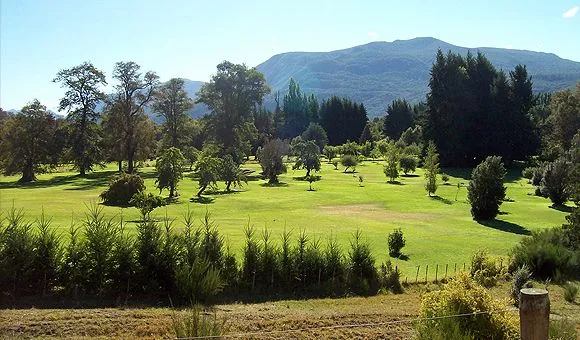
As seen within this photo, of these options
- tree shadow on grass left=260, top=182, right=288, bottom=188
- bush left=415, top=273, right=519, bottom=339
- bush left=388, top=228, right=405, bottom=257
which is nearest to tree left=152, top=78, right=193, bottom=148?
tree shadow on grass left=260, top=182, right=288, bottom=188

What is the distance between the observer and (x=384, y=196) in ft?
146

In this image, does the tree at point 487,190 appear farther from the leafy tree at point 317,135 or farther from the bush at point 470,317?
the leafy tree at point 317,135

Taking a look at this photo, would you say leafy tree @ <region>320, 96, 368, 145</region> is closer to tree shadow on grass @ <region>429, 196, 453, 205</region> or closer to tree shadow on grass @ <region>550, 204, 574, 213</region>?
tree shadow on grass @ <region>429, 196, 453, 205</region>

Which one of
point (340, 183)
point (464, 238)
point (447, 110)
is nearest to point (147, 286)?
point (464, 238)

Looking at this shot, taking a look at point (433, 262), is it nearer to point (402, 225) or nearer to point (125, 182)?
point (402, 225)

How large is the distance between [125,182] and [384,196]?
2153 centimetres

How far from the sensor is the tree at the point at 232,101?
6994 cm

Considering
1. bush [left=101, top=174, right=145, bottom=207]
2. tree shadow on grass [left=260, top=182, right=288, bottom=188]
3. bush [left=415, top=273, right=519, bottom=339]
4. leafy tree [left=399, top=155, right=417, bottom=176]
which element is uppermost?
leafy tree [left=399, top=155, right=417, bottom=176]

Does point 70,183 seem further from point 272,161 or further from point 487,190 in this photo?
point 487,190

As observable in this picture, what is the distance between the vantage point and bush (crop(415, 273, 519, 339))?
8492 mm

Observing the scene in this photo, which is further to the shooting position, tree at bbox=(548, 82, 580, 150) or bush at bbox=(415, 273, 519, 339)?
tree at bbox=(548, 82, 580, 150)

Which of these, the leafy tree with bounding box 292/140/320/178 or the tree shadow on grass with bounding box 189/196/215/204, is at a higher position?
the leafy tree with bounding box 292/140/320/178

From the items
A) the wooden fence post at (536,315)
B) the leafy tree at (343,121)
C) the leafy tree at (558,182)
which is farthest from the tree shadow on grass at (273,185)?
the leafy tree at (343,121)

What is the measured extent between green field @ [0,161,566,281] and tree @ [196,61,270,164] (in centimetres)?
1733
